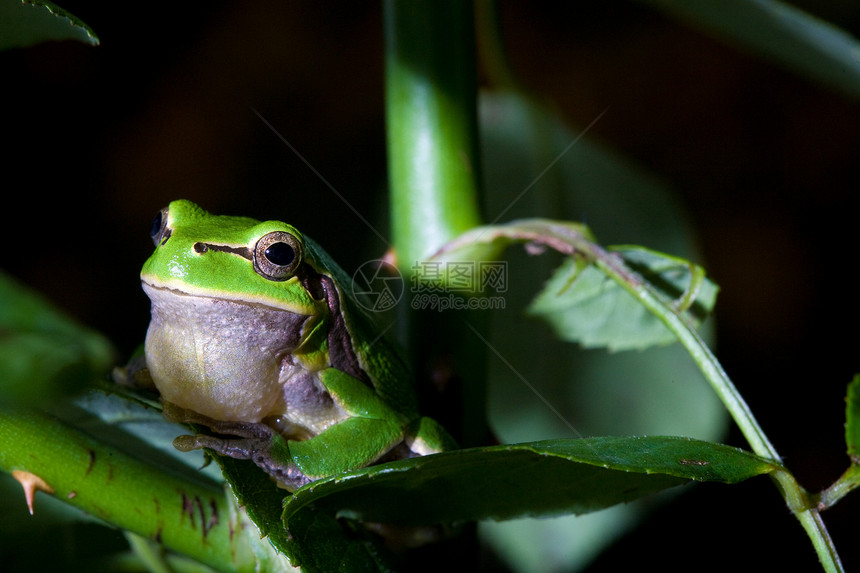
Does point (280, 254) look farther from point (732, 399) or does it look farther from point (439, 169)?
point (732, 399)

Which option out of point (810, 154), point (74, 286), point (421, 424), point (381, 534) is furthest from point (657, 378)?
point (74, 286)

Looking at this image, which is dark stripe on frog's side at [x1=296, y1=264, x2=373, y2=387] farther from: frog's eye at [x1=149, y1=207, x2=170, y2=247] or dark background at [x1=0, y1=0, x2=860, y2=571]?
dark background at [x1=0, y1=0, x2=860, y2=571]

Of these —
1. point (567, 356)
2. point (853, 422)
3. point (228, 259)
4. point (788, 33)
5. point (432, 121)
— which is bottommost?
Result: point (567, 356)

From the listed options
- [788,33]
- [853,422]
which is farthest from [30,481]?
[788,33]

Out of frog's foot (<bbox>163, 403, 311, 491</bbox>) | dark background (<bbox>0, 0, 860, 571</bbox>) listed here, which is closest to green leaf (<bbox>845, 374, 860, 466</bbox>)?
frog's foot (<bbox>163, 403, 311, 491</bbox>)

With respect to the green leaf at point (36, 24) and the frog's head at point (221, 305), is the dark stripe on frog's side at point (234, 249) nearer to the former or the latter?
the frog's head at point (221, 305)

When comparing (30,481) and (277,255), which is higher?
(277,255)

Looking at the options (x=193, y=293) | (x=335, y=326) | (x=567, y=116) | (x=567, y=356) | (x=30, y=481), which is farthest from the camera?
(x=567, y=116)

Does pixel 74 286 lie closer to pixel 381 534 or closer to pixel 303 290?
pixel 303 290
